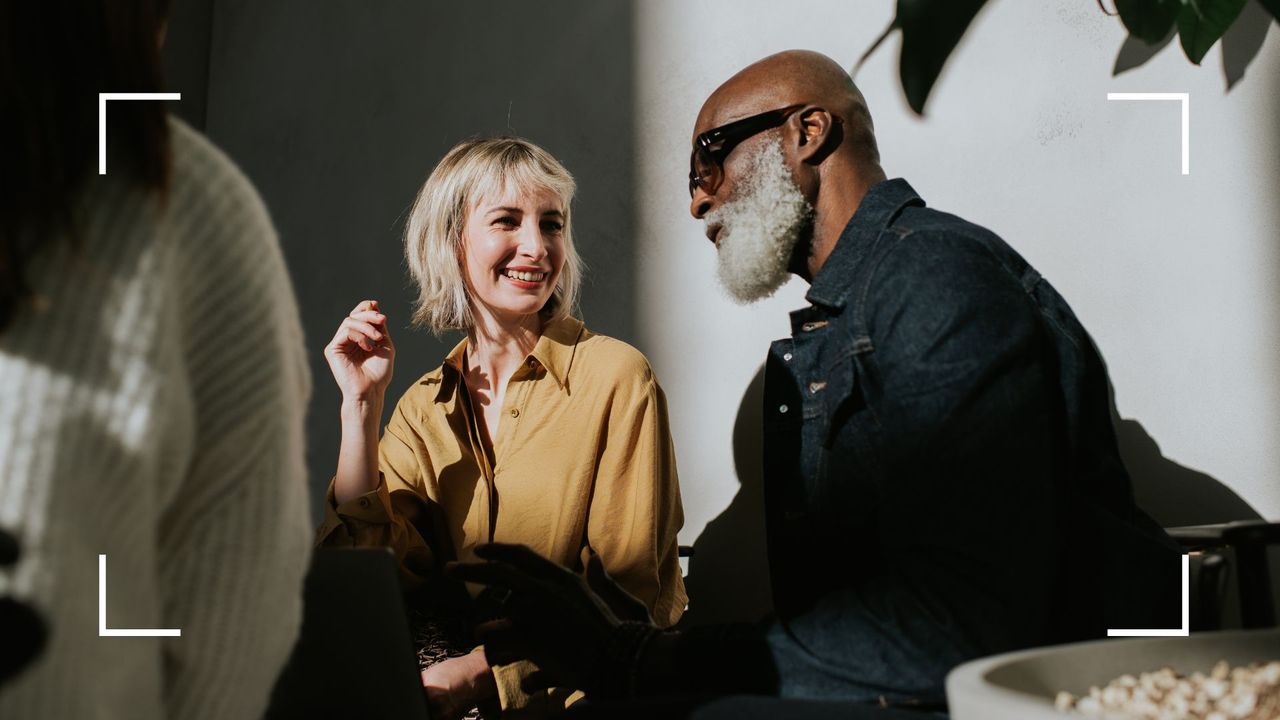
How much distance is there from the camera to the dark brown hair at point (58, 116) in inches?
21.5

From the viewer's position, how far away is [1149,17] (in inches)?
52.4

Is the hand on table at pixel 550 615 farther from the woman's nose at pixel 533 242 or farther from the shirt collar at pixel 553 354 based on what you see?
the woman's nose at pixel 533 242

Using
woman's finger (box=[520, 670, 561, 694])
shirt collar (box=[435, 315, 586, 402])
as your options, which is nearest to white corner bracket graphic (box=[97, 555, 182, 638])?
woman's finger (box=[520, 670, 561, 694])

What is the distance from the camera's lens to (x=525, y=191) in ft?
7.61

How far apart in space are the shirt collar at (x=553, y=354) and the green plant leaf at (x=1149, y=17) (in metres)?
1.22

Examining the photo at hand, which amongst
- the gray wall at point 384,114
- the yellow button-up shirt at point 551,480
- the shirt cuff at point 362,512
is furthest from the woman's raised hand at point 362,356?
the gray wall at point 384,114

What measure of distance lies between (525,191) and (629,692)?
1353 millimetres

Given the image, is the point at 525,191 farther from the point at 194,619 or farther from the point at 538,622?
the point at 194,619

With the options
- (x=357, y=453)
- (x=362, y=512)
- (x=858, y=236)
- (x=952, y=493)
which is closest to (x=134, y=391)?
(x=952, y=493)

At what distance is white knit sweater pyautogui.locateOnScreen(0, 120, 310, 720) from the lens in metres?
0.55

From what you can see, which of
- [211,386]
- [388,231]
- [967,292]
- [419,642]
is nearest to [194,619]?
[211,386]

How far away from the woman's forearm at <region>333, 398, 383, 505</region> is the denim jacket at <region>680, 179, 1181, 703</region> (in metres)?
1.01

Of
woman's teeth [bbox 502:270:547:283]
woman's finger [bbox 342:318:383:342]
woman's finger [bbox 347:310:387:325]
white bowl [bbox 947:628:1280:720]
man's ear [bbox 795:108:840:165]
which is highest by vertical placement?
man's ear [bbox 795:108:840:165]

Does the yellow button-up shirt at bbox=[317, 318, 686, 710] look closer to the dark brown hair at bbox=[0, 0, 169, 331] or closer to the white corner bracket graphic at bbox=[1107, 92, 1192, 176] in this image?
the white corner bracket graphic at bbox=[1107, 92, 1192, 176]
